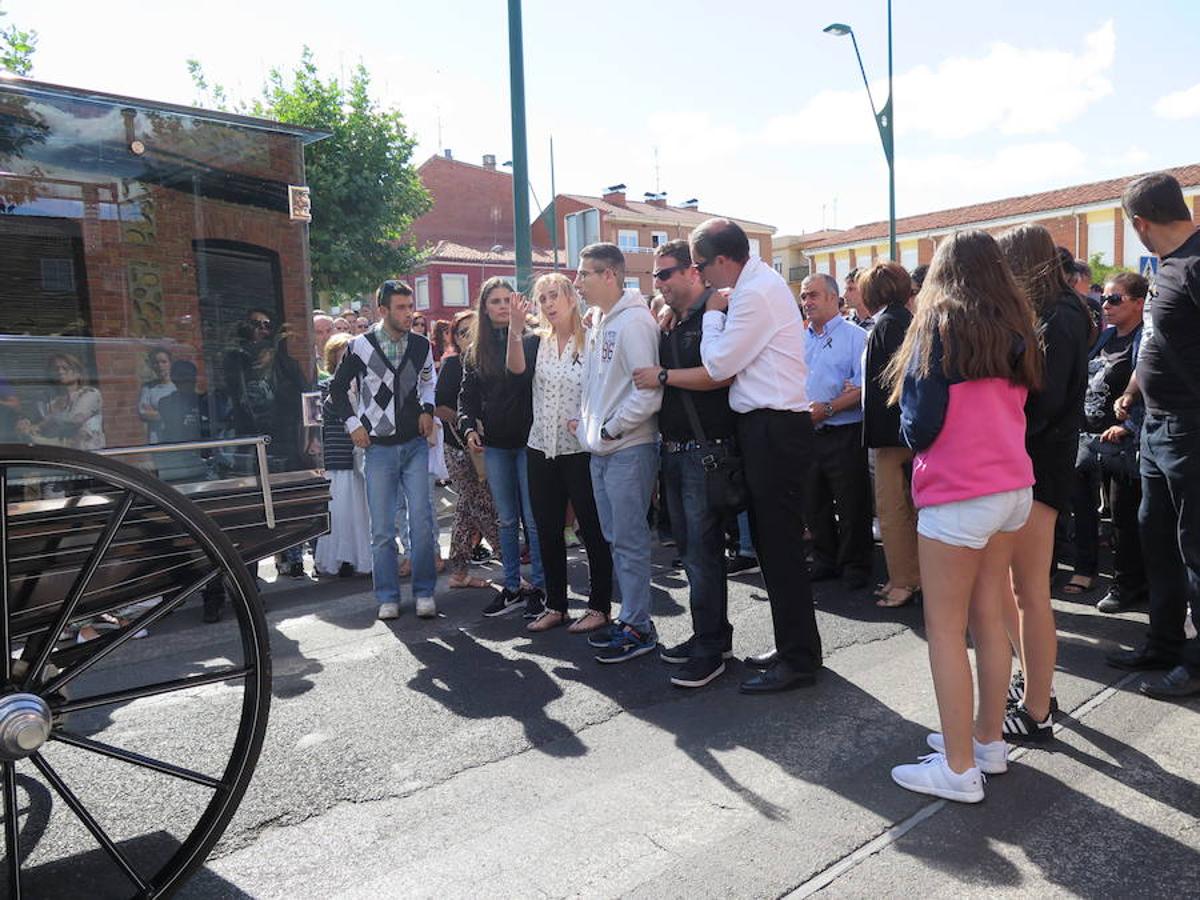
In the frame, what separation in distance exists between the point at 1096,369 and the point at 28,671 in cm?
611

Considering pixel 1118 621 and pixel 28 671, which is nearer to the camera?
pixel 28 671

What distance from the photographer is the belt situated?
4.25 m

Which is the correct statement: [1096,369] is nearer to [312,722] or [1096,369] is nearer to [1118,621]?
[1118,621]

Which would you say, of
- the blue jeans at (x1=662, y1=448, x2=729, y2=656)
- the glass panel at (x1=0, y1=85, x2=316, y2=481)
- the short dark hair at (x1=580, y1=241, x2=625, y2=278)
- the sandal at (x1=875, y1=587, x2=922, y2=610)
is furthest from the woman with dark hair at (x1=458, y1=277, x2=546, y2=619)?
the sandal at (x1=875, y1=587, x2=922, y2=610)

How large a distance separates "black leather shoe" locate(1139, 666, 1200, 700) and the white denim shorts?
1.50 metres

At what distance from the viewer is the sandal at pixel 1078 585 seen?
5809 millimetres

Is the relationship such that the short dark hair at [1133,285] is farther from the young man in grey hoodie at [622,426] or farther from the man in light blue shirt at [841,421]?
the young man in grey hoodie at [622,426]

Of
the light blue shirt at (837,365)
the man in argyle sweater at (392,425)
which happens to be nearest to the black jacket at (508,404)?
the man in argyle sweater at (392,425)

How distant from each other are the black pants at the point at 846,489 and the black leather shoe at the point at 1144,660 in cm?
186

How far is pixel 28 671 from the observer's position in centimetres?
242

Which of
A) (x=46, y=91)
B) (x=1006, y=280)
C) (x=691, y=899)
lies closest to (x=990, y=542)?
(x=1006, y=280)

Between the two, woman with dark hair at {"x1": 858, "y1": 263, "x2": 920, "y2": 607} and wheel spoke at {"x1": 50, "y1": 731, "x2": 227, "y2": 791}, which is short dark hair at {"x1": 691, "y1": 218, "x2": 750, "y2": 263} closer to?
woman with dark hair at {"x1": 858, "y1": 263, "x2": 920, "y2": 607}

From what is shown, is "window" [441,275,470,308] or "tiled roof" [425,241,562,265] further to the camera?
"window" [441,275,470,308]

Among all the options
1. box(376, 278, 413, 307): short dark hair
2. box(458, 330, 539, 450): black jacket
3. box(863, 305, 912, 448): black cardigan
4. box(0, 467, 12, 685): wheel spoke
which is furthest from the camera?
box(376, 278, 413, 307): short dark hair
